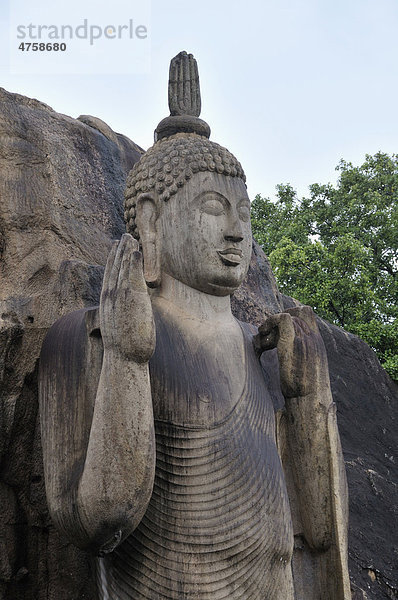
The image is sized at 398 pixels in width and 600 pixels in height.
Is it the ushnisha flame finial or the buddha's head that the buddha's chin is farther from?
the ushnisha flame finial

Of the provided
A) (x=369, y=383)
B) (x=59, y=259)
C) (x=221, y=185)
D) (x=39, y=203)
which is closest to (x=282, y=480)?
(x=221, y=185)

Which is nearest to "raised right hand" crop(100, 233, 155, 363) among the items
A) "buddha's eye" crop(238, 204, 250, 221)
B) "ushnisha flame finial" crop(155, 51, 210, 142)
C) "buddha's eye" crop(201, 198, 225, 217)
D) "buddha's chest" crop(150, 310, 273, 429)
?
"buddha's chest" crop(150, 310, 273, 429)

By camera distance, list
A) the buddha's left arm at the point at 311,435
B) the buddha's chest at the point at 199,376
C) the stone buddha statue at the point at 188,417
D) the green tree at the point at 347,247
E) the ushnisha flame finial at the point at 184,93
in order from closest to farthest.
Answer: the stone buddha statue at the point at 188,417
the buddha's chest at the point at 199,376
the buddha's left arm at the point at 311,435
the ushnisha flame finial at the point at 184,93
the green tree at the point at 347,247

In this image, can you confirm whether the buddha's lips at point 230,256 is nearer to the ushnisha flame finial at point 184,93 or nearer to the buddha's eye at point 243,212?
the buddha's eye at point 243,212

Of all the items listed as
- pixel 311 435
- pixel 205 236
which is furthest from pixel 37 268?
pixel 311 435

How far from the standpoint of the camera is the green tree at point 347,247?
46.9 feet

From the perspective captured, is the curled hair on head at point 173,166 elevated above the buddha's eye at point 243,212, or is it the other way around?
the curled hair on head at point 173,166

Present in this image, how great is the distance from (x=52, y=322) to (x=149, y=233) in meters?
0.79

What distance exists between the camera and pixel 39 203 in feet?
15.6

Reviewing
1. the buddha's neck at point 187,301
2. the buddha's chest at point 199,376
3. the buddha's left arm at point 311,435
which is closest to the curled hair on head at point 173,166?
the buddha's neck at point 187,301

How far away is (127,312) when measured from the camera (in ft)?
10.5

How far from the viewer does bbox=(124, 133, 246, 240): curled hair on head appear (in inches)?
157

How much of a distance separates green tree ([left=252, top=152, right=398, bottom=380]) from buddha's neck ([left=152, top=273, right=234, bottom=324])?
366 inches

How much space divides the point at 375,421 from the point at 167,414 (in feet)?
10.1
